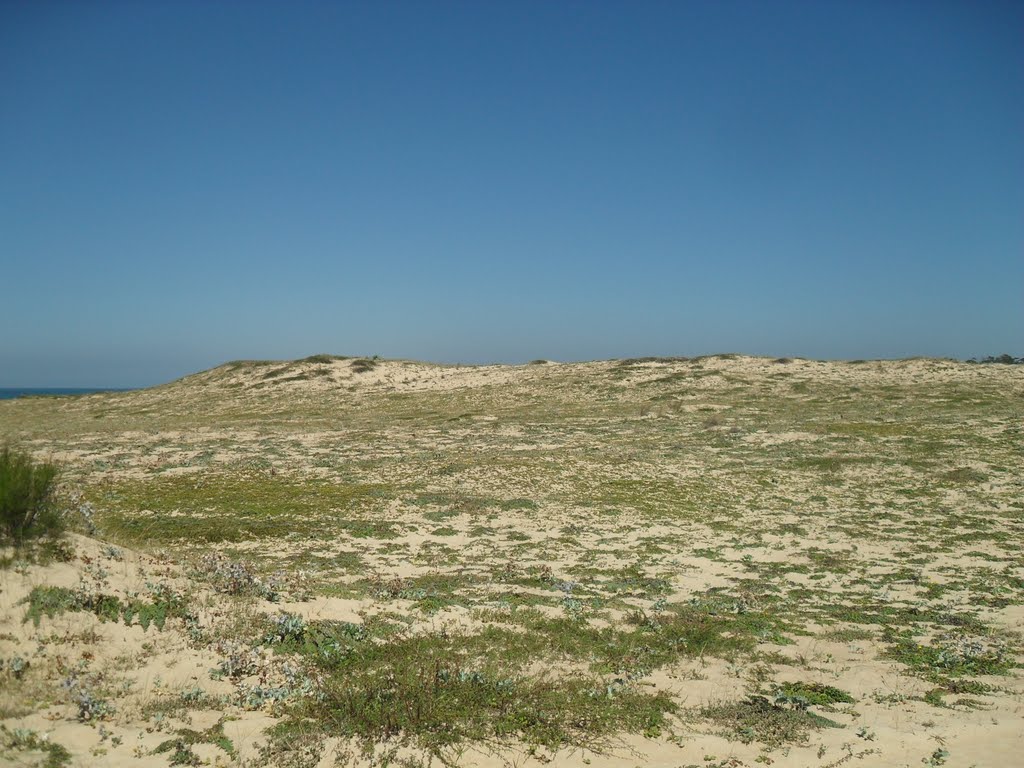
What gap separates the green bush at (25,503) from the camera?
10432 millimetres

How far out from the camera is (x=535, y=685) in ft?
30.8

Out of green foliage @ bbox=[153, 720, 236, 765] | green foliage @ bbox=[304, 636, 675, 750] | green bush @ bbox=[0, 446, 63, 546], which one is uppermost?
green bush @ bbox=[0, 446, 63, 546]

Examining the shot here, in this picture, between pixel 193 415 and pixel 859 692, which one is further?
pixel 193 415

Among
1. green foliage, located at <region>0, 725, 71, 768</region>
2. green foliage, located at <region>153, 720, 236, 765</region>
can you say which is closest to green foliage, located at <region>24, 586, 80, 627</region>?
green foliage, located at <region>0, 725, 71, 768</region>

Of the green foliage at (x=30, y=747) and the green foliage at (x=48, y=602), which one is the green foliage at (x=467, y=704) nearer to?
the green foliage at (x=30, y=747)

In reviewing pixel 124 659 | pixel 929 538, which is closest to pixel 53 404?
pixel 124 659

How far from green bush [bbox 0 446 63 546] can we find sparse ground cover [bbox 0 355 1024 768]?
508 millimetres

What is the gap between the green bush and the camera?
10.4 m

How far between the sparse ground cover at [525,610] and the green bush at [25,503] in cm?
51

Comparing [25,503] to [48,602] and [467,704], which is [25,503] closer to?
[48,602]

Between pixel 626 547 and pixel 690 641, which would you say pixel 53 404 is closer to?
pixel 626 547

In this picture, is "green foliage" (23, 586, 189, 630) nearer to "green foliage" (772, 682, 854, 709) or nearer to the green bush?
the green bush

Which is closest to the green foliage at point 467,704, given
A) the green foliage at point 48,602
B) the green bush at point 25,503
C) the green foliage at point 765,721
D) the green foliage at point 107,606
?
the green foliage at point 765,721

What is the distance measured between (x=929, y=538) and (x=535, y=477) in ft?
49.1
